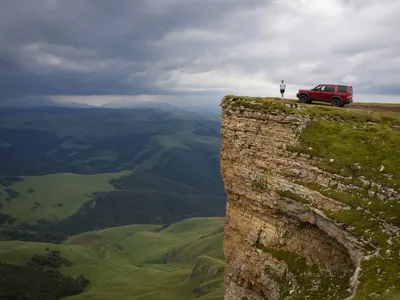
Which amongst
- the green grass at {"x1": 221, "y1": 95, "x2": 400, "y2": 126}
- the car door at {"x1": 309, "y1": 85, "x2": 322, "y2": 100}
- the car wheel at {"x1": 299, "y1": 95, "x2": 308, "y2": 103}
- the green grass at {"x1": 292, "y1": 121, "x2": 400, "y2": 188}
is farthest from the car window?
the green grass at {"x1": 292, "y1": 121, "x2": 400, "y2": 188}

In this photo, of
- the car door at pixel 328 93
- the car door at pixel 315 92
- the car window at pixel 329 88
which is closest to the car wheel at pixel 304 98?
the car door at pixel 315 92

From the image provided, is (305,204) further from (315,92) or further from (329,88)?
(329,88)

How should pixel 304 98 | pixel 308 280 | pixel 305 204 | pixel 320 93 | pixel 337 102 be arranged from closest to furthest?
1. pixel 308 280
2. pixel 305 204
3. pixel 337 102
4. pixel 320 93
5. pixel 304 98

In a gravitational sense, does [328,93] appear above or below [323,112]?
above

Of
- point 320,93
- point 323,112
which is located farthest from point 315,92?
point 323,112

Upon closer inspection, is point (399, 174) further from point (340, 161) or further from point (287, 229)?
point (287, 229)

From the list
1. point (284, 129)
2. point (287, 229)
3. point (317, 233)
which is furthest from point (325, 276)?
point (284, 129)
